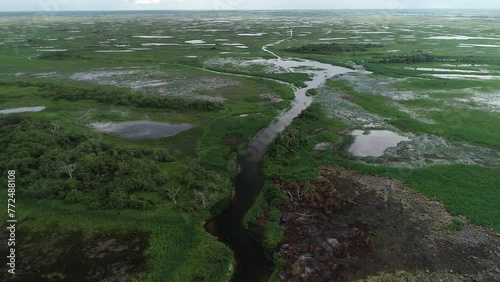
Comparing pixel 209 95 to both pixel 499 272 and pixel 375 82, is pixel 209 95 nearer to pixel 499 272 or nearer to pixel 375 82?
pixel 375 82

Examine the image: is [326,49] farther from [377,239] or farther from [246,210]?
[377,239]

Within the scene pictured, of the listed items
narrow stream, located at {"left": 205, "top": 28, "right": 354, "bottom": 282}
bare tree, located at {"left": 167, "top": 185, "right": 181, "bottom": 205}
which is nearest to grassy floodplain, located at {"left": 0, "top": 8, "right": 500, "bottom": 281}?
bare tree, located at {"left": 167, "top": 185, "right": 181, "bottom": 205}

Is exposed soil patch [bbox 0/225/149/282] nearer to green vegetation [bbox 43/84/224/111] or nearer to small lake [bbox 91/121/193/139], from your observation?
small lake [bbox 91/121/193/139]

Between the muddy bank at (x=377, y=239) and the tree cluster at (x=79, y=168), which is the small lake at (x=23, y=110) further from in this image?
the muddy bank at (x=377, y=239)

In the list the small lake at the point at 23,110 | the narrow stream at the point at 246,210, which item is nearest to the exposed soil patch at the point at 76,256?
the narrow stream at the point at 246,210

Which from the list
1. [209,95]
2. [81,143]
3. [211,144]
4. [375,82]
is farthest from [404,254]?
[375,82]

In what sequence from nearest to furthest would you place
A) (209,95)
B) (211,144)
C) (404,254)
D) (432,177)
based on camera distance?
(404,254) → (432,177) → (211,144) → (209,95)
